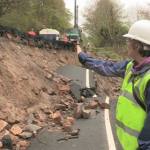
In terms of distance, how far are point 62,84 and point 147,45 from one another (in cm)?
1575

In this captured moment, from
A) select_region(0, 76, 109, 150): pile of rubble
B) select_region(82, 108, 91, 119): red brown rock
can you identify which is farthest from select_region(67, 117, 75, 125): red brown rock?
select_region(82, 108, 91, 119): red brown rock

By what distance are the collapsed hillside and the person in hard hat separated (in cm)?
702

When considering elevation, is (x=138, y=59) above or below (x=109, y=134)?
above

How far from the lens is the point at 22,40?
23.5 metres

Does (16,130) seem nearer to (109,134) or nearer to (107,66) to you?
(109,134)

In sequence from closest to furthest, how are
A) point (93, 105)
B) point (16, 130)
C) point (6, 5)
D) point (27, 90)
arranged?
1. point (16, 130)
2. point (93, 105)
3. point (27, 90)
4. point (6, 5)

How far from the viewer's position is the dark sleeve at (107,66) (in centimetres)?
486

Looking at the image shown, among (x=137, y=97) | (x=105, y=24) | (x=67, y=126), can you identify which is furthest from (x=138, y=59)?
(x=105, y=24)

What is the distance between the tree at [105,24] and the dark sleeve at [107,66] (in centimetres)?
6598

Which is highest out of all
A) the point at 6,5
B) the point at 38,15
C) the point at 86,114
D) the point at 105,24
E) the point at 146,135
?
the point at 146,135

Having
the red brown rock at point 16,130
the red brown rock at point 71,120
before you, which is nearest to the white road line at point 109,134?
the red brown rock at point 71,120

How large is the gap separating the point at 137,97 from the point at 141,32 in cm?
53

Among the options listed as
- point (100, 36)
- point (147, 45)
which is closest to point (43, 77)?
point (147, 45)

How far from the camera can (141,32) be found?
4043 mm
